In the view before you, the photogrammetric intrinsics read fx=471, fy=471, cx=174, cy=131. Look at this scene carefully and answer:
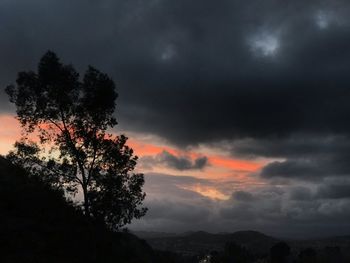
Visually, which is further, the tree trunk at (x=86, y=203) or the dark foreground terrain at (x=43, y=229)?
the tree trunk at (x=86, y=203)

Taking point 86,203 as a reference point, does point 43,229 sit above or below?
below

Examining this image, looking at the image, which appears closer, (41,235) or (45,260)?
(45,260)

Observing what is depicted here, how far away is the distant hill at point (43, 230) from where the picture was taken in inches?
1430

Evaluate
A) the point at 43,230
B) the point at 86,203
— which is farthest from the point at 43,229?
the point at 86,203

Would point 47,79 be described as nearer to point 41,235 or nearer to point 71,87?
point 71,87

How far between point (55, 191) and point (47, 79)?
10.9 meters

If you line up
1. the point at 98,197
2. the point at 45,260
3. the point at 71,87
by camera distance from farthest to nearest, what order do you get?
the point at 71,87 → the point at 98,197 → the point at 45,260

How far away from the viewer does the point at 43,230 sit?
40.1m

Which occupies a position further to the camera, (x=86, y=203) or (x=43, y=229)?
(x=86, y=203)

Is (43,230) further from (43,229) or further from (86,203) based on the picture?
(86,203)

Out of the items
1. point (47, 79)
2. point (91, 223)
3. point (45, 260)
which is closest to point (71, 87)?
point (47, 79)

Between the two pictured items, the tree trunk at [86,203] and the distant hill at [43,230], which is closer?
the distant hill at [43,230]

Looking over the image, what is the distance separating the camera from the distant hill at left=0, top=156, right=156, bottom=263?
3631cm

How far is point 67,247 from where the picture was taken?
1560 inches
